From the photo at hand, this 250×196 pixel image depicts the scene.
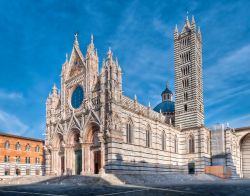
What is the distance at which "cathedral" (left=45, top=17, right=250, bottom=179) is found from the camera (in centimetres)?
3803

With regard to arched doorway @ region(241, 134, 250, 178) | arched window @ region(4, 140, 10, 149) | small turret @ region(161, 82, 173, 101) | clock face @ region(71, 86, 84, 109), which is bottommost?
arched doorway @ region(241, 134, 250, 178)

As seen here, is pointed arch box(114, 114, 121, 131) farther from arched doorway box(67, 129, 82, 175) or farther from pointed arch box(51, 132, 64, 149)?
pointed arch box(51, 132, 64, 149)

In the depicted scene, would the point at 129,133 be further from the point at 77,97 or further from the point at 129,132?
the point at 77,97

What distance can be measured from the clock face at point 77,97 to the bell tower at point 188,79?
2018 centimetres

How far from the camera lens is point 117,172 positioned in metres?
36.4

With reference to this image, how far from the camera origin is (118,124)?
37.5 metres

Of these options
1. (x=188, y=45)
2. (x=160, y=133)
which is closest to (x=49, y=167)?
(x=160, y=133)

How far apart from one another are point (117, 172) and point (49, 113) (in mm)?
18379

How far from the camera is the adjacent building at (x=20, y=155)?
53281mm

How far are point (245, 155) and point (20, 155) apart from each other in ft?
159

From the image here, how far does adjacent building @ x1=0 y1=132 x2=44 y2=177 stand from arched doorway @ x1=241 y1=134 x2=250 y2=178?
44490 mm

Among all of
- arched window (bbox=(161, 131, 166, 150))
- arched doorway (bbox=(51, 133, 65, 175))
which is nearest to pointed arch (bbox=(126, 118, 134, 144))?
arched window (bbox=(161, 131, 166, 150))

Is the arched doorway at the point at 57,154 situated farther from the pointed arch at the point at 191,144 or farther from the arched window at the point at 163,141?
the pointed arch at the point at 191,144

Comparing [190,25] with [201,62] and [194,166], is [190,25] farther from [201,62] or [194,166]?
[194,166]
